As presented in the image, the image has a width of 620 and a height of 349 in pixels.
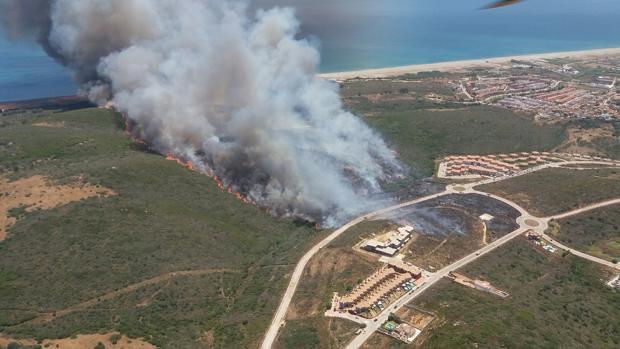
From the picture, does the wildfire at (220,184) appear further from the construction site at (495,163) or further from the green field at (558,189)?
the green field at (558,189)

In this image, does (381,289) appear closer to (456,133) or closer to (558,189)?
(558,189)

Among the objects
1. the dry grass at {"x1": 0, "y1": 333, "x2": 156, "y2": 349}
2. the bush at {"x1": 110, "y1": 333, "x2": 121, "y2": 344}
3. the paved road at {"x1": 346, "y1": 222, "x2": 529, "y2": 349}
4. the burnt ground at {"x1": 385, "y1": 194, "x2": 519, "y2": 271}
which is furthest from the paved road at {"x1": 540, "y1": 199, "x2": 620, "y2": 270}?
the bush at {"x1": 110, "y1": 333, "x2": 121, "y2": 344}

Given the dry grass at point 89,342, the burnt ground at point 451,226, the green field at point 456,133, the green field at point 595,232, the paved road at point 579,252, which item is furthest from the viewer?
the green field at point 456,133

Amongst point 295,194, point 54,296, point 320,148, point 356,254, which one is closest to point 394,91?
point 320,148

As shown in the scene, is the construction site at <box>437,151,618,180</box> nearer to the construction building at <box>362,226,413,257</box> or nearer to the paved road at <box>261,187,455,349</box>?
the paved road at <box>261,187,455,349</box>

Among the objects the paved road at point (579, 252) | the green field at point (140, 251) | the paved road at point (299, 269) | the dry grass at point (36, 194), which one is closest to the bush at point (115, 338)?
the green field at point (140, 251)

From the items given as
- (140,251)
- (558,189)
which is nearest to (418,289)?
(140,251)
